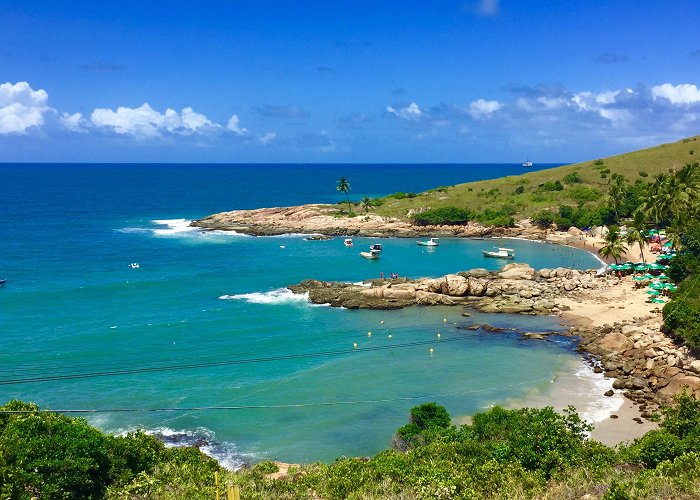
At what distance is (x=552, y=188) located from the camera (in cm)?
11225

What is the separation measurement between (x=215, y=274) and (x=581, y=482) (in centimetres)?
5867

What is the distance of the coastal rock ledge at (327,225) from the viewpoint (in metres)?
101

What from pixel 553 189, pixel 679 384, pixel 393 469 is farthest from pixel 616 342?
pixel 553 189

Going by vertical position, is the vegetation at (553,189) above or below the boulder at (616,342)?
above

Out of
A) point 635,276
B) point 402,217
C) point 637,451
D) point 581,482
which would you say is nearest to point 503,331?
point 635,276

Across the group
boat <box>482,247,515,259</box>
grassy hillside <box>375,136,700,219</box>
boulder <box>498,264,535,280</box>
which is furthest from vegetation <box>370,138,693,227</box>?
boulder <box>498,264,535,280</box>

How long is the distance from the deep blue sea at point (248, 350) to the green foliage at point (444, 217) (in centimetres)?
2089

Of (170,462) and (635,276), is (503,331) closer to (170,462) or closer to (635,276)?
(635,276)

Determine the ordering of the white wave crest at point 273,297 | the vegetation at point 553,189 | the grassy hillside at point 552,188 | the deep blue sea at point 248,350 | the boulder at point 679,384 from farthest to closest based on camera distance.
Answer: the grassy hillside at point 552,188, the vegetation at point 553,189, the white wave crest at point 273,297, the boulder at point 679,384, the deep blue sea at point 248,350

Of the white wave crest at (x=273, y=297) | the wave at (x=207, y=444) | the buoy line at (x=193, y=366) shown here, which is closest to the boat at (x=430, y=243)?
the white wave crest at (x=273, y=297)

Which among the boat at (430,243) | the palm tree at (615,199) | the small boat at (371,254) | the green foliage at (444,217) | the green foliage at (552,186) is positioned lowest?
the small boat at (371,254)

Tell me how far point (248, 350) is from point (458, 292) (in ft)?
81.0

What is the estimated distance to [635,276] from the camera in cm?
5956

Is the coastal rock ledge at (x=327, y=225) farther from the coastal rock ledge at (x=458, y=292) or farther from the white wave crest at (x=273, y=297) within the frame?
the white wave crest at (x=273, y=297)
